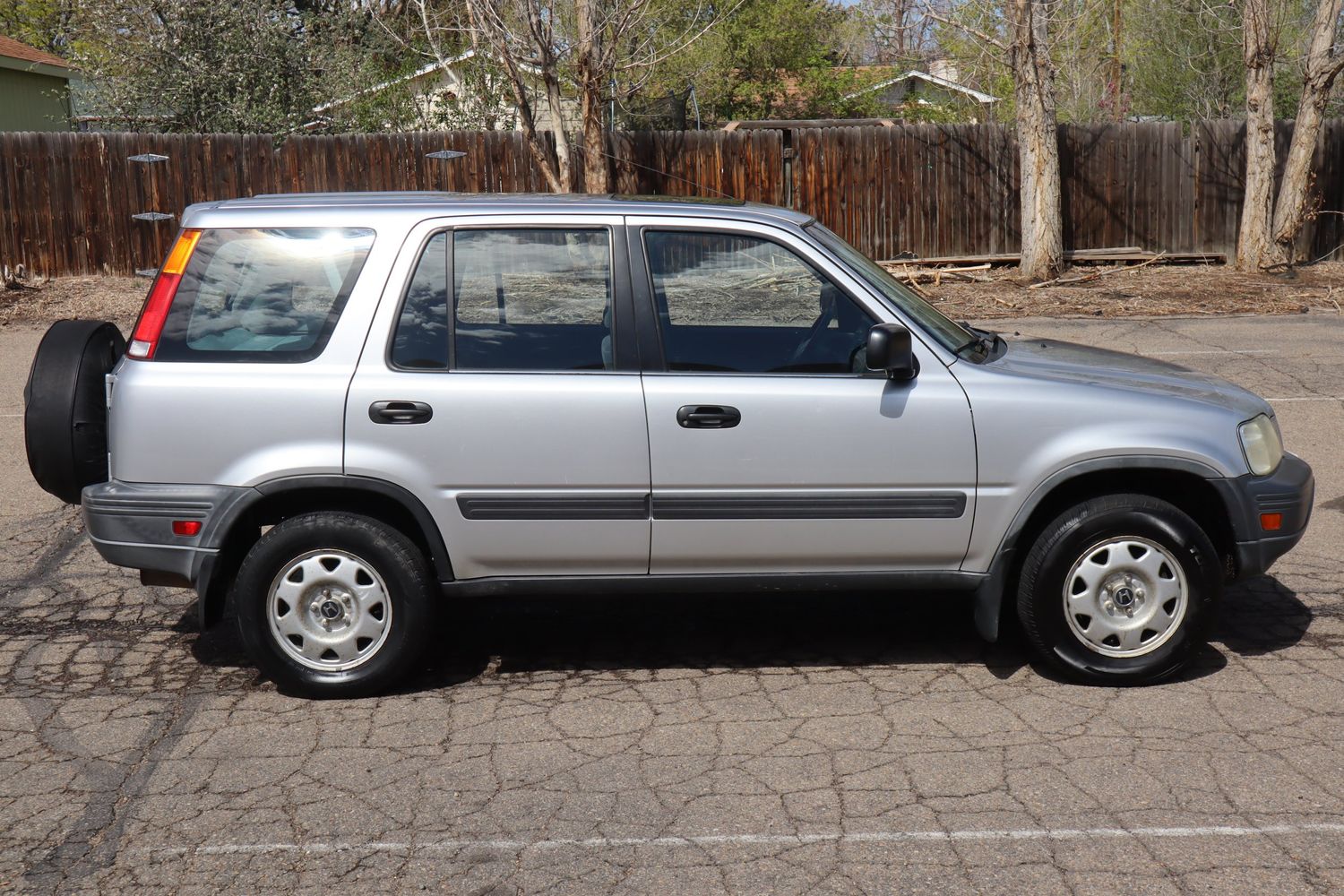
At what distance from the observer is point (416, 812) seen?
394cm

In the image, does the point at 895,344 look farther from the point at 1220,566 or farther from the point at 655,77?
the point at 655,77

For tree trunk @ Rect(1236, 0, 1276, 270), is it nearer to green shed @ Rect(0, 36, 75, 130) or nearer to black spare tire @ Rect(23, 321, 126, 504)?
black spare tire @ Rect(23, 321, 126, 504)

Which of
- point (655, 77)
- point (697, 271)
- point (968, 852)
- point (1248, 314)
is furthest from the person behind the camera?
point (655, 77)

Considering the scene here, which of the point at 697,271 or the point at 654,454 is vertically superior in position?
the point at 697,271

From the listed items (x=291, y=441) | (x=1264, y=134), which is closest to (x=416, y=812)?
(x=291, y=441)

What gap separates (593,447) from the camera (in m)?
4.63

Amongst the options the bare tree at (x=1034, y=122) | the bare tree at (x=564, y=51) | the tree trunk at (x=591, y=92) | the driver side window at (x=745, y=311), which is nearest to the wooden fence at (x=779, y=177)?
the bare tree at (x=564, y=51)

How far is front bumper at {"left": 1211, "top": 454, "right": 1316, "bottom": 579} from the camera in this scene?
472cm

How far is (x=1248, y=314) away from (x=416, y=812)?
46.0ft

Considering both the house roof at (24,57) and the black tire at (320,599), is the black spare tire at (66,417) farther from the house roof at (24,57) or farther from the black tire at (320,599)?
the house roof at (24,57)

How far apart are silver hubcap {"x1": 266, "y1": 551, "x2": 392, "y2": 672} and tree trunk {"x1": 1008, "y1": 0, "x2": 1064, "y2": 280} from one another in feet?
48.0

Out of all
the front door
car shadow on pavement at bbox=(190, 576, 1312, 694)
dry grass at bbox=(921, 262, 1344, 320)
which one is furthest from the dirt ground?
the front door

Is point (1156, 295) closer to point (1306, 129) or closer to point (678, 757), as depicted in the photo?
point (1306, 129)

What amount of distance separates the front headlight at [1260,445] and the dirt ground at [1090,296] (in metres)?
11.2
